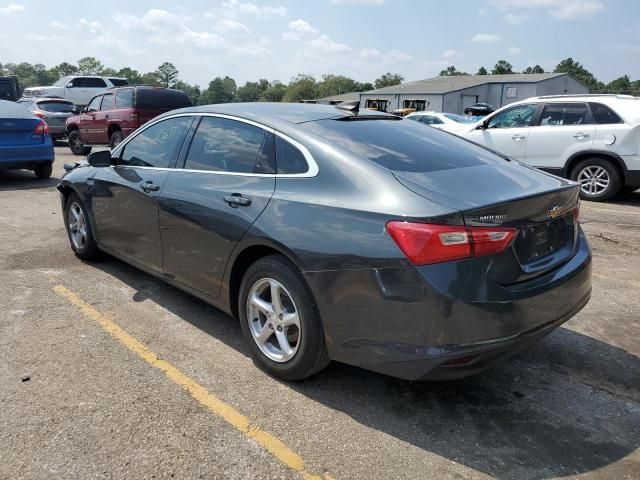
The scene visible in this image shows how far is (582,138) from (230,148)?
25.0 feet

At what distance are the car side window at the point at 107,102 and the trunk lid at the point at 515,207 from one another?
1314cm

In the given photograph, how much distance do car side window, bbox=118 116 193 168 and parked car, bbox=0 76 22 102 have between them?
972 inches

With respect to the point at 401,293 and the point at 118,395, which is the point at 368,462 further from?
the point at 118,395

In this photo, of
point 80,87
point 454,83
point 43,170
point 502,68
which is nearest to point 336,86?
point 502,68

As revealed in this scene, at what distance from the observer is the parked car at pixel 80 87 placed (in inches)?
1003

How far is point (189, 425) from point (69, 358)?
3.93 feet

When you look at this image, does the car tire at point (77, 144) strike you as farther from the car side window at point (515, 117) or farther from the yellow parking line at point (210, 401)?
the yellow parking line at point (210, 401)

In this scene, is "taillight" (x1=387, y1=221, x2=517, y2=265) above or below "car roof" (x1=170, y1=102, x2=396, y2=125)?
below

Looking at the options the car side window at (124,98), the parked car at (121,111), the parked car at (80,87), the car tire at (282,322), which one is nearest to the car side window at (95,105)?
the parked car at (121,111)

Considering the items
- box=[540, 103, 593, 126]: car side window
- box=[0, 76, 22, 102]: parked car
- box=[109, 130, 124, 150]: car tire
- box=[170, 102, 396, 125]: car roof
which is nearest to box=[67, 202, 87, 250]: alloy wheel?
box=[170, 102, 396, 125]: car roof

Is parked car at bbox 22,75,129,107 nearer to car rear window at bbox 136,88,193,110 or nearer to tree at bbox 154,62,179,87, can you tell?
car rear window at bbox 136,88,193,110

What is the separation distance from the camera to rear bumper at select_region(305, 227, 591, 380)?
2471 mm

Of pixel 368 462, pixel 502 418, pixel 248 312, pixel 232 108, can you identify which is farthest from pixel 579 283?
pixel 232 108

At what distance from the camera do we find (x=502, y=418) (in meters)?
2.87
